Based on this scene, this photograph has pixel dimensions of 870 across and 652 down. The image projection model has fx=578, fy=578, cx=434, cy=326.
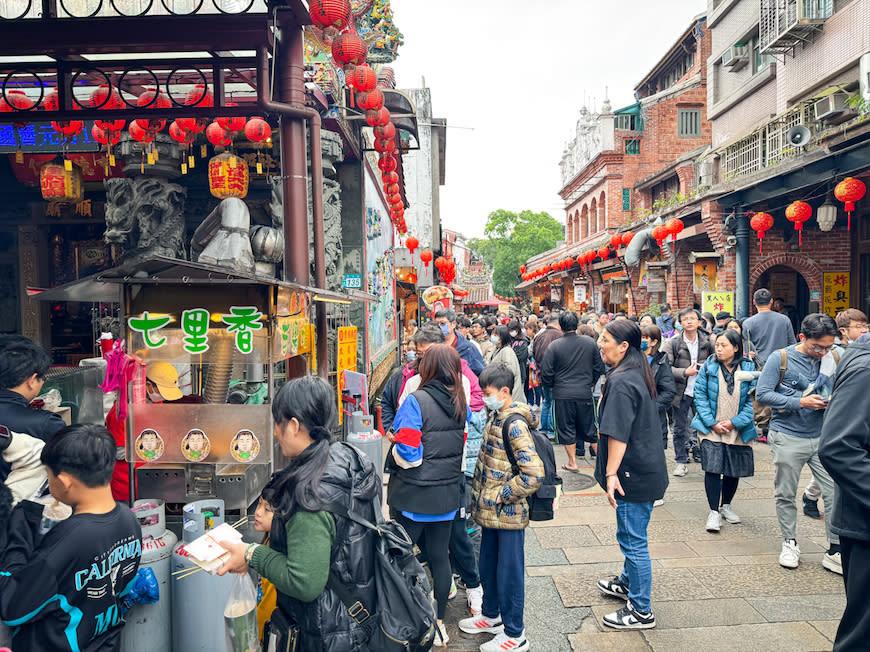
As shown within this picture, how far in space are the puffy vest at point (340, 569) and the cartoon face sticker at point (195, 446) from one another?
2.14 m

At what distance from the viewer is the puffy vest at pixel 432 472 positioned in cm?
354

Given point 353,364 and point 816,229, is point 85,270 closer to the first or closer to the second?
point 353,364

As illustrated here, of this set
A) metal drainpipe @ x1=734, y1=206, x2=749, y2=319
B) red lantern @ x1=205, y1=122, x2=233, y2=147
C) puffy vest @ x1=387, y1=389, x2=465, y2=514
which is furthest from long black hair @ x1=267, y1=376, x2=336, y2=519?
metal drainpipe @ x1=734, y1=206, x2=749, y2=319

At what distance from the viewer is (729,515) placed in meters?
5.63

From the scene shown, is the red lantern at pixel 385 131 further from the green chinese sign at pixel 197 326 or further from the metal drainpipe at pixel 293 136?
the green chinese sign at pixel 197 326

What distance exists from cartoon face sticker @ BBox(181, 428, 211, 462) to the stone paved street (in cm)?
211

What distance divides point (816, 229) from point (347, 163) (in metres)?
10.5

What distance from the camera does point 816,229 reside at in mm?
13023

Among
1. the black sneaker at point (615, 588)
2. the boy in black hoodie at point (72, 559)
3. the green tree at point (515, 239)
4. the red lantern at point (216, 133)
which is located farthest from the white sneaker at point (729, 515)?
the green tree at point (515, 239)

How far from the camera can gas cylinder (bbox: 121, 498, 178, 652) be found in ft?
10.5

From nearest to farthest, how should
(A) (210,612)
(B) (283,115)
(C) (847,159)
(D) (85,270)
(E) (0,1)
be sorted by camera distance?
(A) (210,612), (E) (0,1), (B) (283,115), (C) (847,159), (D) (85,270)

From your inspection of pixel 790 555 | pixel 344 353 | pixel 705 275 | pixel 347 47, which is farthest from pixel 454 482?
pixel 705 275

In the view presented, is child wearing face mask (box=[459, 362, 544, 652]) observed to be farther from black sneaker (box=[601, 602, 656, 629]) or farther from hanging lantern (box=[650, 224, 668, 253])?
hanging lantern (box=[650, 224, 668, 253])

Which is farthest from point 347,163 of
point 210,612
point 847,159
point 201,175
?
point 210,612
